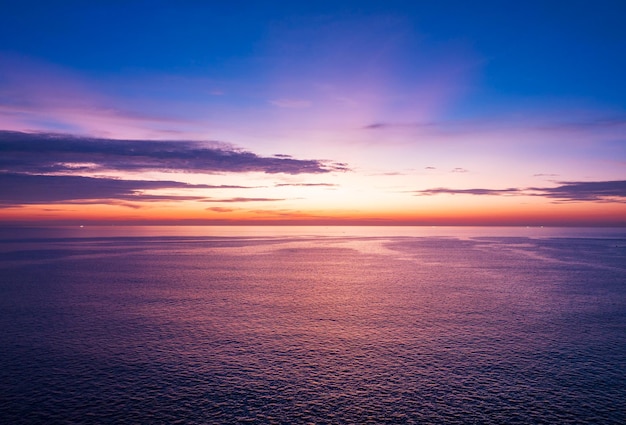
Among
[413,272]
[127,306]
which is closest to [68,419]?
[127,306]

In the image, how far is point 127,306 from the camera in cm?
7750

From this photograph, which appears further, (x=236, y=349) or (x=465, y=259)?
(x=465, y=259)

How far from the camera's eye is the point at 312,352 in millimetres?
53562

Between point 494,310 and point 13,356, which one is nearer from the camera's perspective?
point 13,356

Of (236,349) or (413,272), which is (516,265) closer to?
(413,272)

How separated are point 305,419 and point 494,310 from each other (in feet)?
159

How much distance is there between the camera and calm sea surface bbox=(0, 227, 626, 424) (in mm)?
39219

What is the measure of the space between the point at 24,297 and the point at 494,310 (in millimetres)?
82379

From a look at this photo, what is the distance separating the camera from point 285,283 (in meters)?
103

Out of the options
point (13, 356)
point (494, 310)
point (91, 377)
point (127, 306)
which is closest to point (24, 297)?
point (127, 306)

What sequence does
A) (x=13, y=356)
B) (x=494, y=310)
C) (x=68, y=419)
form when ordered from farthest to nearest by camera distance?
(x=494, y=310) → (x=13, y=356) → (x=68, y=419)

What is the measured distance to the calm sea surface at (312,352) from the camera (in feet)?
129

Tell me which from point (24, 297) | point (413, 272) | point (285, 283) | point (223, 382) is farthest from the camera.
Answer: point (413, 272)

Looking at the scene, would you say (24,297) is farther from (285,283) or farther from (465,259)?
(465,259)
